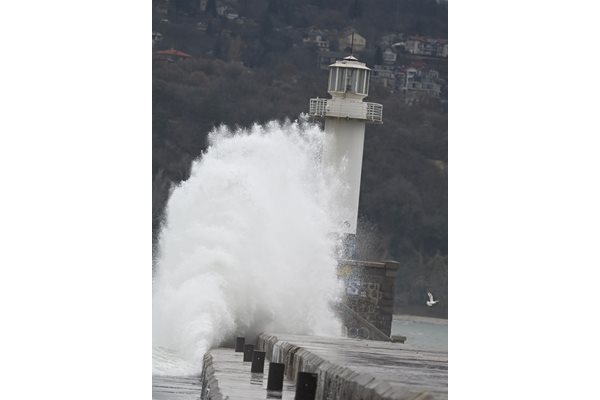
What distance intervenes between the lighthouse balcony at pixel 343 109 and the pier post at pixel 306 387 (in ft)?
55.1

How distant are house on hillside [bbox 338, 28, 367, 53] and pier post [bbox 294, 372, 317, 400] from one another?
30.9 meters

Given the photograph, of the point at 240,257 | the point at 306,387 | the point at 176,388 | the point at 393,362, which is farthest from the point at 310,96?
the point at 306,387

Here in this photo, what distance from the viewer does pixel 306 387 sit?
6.83 meters

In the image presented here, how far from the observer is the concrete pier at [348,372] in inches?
236

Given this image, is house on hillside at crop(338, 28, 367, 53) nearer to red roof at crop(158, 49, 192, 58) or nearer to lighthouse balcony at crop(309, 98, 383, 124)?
red roof at crop(158, 49, 192, 58)

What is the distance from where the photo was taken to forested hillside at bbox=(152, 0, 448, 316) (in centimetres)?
3516

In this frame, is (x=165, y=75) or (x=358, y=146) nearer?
(x=358, y=146)

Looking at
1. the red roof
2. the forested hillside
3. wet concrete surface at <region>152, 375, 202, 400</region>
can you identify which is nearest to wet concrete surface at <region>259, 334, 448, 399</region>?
wet concrete surface at <region>152, 375, 202, 400</region>

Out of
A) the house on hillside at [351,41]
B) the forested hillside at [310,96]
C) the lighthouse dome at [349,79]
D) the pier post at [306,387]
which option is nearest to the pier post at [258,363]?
the pier post at [306,387]

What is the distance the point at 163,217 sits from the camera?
1920 cm

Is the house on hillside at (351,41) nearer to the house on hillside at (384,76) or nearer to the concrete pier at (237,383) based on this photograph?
the house on hillside at (384,76)
